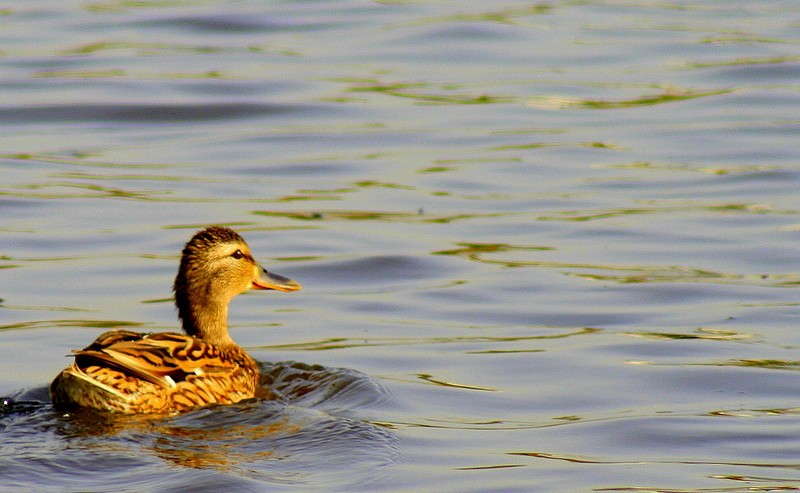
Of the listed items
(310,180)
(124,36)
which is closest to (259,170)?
(310,180)

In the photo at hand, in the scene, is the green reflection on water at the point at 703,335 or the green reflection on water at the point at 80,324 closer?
the green reflection on water at the point at 703,335

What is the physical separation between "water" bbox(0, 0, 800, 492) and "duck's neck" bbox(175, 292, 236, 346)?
0.33m

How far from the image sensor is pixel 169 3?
23.9 metres

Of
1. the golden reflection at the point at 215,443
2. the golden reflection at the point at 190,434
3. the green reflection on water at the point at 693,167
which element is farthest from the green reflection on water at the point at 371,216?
the golden reflection at the point at 215,443

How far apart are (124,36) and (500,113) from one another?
6.39 meters

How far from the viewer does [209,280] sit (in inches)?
403

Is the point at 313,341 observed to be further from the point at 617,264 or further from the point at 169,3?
the point at 169,3

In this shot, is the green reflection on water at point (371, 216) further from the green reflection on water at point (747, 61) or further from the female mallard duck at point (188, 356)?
the green reflection on water at point (747, 61)

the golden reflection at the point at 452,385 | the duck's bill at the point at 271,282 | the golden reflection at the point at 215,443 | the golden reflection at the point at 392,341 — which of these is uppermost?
the duck's bill at the point at 271,282

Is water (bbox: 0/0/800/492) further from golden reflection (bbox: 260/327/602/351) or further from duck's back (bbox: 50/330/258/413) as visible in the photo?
duck's back (bbox: 50/330/258/413)

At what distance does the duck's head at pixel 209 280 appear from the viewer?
10.2 metres

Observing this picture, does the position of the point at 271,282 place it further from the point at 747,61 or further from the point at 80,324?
the point at 747,61

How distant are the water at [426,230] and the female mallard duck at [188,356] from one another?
218 millimetres

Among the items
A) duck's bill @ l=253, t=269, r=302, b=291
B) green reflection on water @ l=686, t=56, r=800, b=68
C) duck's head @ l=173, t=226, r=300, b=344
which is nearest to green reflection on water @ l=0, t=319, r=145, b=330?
duck's head @ l=173, t=226, r=300, b=344
